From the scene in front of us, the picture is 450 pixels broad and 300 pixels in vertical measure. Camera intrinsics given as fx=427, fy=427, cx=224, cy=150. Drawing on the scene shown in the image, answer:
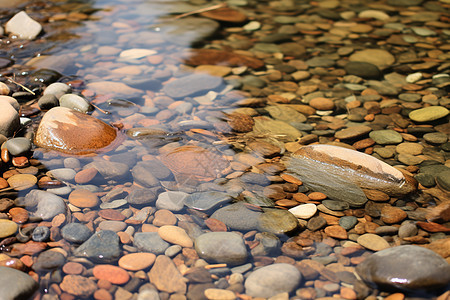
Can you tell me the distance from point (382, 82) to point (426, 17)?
4.97 ft

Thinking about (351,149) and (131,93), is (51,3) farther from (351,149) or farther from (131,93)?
(351,149)

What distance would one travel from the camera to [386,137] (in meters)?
2.66

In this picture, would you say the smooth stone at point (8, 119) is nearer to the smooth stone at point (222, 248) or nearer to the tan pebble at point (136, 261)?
the tan pebble at point (136, 261)

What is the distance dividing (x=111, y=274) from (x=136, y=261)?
0.12m

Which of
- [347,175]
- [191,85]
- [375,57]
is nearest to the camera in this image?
[347,175]

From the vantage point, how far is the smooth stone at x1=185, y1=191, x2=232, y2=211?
6.93 ft

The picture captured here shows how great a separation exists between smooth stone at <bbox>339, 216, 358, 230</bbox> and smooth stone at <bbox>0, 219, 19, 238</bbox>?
59.4 inches

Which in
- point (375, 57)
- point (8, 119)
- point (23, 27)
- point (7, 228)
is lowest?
point (7, 228)

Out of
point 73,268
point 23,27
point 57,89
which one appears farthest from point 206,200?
point 23,27

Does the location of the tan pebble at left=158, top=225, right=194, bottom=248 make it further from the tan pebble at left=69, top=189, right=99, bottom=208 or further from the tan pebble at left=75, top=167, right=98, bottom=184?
the tan pebble at left=75, top=167, right=98, bottom=184

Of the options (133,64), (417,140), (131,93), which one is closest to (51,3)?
(133,64)

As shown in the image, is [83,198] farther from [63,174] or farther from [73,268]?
[73,268]

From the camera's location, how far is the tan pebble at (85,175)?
227cm

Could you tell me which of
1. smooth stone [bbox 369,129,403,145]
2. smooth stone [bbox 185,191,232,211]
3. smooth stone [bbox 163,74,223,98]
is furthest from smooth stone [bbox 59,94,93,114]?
smooth stone [bbox 369,129,403,145]
